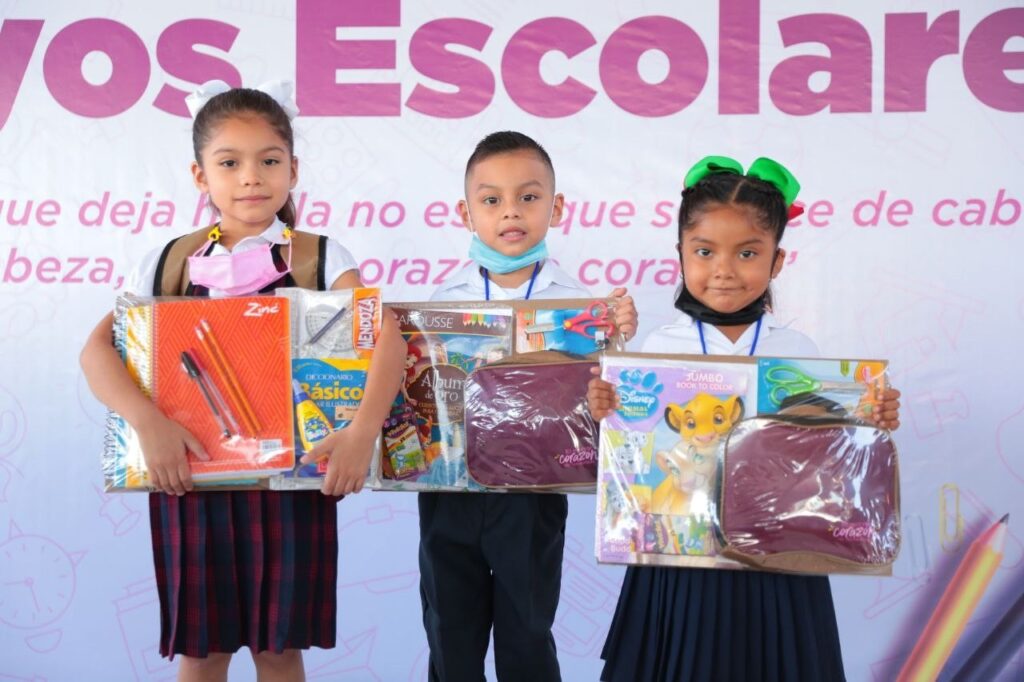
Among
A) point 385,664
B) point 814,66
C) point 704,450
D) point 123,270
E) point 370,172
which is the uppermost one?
point 814,66

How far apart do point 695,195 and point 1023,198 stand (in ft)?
5.00

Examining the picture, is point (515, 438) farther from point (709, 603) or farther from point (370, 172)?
point (370, 172)

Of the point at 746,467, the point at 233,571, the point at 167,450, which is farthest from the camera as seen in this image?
the point at 233,571

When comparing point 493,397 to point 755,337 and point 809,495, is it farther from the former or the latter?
point 809,495

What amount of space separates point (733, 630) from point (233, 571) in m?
1.02

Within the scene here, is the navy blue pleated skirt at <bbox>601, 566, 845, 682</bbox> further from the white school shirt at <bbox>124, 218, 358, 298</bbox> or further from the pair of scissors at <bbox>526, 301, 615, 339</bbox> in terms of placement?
the white school shirt at <bbox>124, 218, 358, 298</bbox>

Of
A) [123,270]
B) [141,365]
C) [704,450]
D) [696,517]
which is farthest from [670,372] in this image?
[123,270]

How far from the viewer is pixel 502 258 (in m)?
2.29

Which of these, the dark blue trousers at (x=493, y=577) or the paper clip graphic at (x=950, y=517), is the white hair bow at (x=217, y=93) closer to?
the dark blue trousers at (x=493, y=577)

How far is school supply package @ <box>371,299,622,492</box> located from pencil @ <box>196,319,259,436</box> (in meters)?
0.28

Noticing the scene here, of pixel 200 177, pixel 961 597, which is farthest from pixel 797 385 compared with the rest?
pixel 961 597

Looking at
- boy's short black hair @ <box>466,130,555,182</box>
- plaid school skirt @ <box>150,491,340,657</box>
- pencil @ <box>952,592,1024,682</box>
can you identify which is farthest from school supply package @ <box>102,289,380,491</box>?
pencil @ <box>952,592,1024,682</box>

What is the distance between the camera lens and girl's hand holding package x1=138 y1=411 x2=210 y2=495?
196cm

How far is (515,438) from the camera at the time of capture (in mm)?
2059
